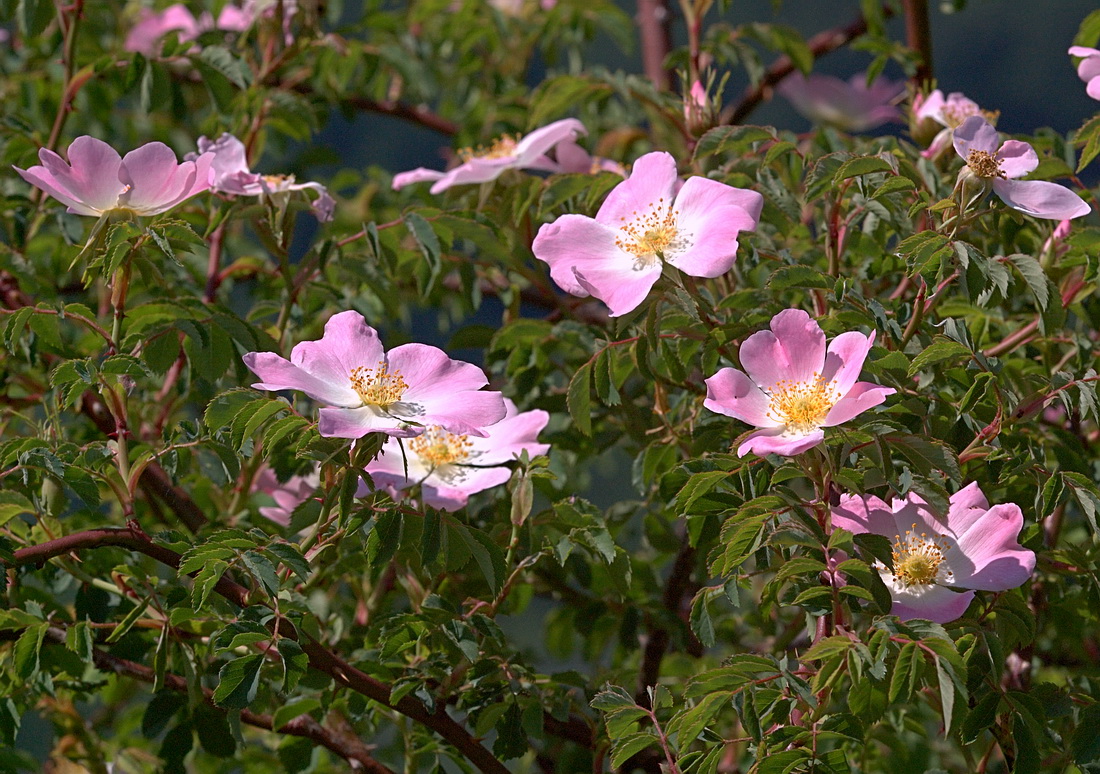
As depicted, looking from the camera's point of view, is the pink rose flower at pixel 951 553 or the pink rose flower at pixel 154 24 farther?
the pink rose flower at pixel 154 24

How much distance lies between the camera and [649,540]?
67.1 inches

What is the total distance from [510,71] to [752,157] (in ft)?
4.34

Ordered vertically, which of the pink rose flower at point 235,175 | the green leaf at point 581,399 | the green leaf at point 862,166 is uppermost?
the green leaf at point 862,166

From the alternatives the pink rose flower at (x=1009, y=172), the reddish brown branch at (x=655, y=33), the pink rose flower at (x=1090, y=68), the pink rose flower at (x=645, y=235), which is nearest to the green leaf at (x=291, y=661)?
the pink rose flower at (x=645, y=235)

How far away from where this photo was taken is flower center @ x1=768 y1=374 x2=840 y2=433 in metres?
1.11

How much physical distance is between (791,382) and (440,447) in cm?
44

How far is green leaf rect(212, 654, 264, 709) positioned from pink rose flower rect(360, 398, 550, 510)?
0.91 ft

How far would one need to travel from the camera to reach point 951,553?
1147mm

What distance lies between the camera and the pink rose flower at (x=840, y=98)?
2.36 m

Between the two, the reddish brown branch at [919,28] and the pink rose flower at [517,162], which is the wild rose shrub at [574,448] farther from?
the reddish brown branch at [919,28]

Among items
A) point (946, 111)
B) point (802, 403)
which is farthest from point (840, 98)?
point (802, 403)

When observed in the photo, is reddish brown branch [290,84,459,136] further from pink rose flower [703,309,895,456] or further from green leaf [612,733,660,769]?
green leaf [612,733,660,769]

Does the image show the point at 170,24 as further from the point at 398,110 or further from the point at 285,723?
the point at 285,723

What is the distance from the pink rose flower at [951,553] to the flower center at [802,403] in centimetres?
9
